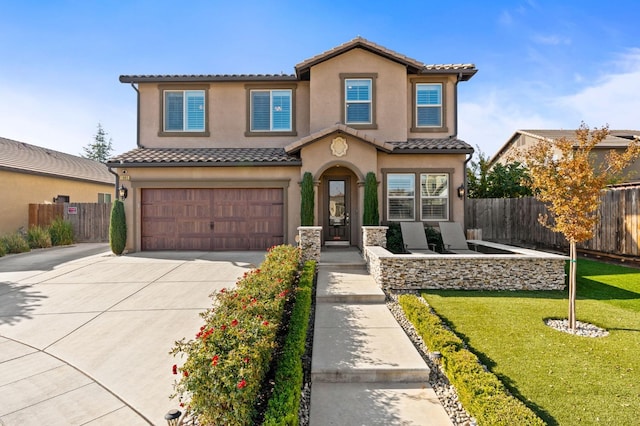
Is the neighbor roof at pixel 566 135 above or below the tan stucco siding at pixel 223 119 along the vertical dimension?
above

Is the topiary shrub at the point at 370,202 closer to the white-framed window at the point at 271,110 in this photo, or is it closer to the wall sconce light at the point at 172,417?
the white-framed window at the point at 271,110

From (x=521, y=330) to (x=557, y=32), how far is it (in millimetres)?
12666

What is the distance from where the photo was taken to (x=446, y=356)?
4031mm

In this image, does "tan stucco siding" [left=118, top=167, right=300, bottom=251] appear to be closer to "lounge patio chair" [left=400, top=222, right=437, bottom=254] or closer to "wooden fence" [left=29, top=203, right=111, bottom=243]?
"lounge patio chair" [left=400, top=222, right=437, bottom=254]

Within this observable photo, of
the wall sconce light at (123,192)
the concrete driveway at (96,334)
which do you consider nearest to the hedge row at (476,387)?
the concrete driveway at (96,334)

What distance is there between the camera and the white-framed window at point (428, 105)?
12.6 m

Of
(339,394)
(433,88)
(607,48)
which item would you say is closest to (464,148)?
(433,88)

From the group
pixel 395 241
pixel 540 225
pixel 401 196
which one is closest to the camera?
pixel 395 241

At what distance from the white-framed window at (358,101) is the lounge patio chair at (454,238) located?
483cm

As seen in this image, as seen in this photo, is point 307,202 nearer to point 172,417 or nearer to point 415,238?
point 415,238

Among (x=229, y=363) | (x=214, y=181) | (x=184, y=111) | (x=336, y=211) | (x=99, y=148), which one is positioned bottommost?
(x=229, y=363)

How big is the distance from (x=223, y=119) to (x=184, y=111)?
1652mm

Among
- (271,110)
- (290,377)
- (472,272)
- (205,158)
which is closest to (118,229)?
(205,158)

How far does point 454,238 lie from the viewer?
1062 centimetres
